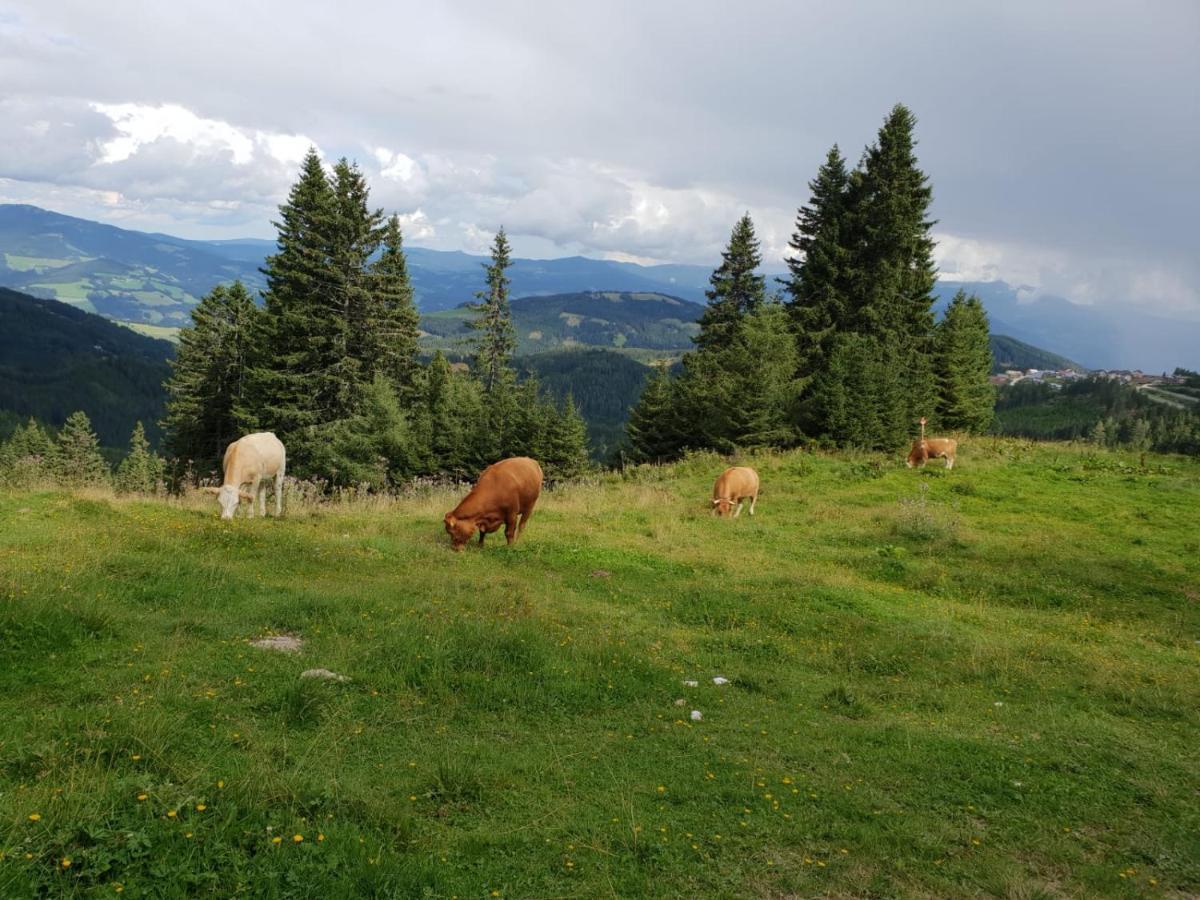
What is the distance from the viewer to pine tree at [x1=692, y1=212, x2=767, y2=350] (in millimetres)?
43844

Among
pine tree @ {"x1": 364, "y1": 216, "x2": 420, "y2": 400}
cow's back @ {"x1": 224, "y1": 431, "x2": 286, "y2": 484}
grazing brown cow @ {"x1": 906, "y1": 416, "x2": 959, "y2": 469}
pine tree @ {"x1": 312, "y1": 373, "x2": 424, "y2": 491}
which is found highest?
pine tree @ {"x1": 364, "y1": 216, "x2": 420, "y2": 400}

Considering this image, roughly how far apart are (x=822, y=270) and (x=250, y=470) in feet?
110

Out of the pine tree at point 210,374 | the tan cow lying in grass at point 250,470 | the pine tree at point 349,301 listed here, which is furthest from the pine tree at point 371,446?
the tan cow lying in grass at point 250,470

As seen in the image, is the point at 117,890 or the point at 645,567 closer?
the point at 117,890

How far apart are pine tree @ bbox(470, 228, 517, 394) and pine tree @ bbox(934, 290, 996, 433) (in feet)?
101

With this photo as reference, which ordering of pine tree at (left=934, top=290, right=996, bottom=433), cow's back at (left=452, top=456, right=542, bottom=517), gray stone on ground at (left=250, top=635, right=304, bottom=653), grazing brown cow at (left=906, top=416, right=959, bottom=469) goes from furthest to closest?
pine tree at (left=934, top=290, right=996, bottom=433), grazing brown cow at (left=906, top=416, right=959, bottom=469), cow's back at (left=452, top=456, right=542, bottom=517), gray stone on ground at (left=250, top=635, right=304, bottom=653)

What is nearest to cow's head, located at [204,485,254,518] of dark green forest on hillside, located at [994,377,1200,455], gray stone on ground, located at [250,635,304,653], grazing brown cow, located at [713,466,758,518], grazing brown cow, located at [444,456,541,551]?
grazing brown cow, located at [444,456,541,551]

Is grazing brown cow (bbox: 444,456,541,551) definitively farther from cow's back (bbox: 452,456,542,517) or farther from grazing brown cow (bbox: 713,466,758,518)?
grazing brown cow (bbox: 713,466,758,518)

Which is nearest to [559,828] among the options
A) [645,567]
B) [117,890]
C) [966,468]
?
[117,890]

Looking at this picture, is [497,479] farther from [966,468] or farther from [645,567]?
[966,468]

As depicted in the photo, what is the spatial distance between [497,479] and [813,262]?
1223 inches

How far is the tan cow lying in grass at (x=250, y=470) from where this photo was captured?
14539 mm

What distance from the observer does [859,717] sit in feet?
25.8

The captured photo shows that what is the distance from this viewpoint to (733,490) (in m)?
19.6
